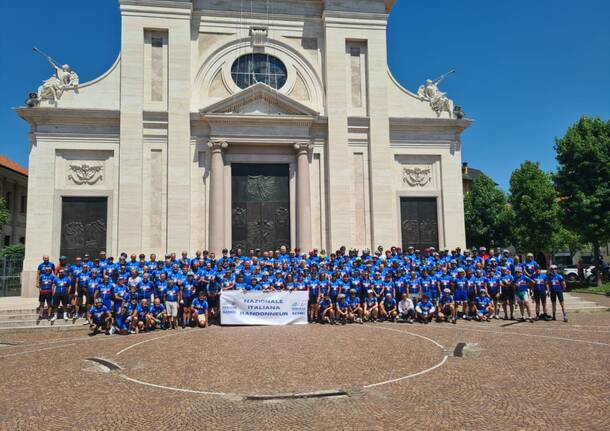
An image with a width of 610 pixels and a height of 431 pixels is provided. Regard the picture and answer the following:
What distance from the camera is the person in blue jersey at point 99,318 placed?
13.7 m

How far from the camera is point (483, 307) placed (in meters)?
16.0

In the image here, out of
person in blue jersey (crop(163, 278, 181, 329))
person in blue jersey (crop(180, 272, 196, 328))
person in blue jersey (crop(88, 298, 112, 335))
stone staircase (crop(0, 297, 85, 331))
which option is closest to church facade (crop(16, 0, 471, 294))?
stone staircase (crop(0, 297, 85, 331))

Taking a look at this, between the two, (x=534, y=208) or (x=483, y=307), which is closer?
(x=483, y=307)

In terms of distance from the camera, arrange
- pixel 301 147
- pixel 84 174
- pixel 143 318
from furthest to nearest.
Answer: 1. pixel 301 147
2. pixel 84 174
3. pixel 143 318

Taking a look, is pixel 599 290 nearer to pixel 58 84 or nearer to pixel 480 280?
pixel 480 280

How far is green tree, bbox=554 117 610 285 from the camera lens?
2641 cm

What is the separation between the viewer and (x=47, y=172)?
22.0 m

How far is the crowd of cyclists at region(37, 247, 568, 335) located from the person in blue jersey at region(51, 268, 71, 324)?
30 mm

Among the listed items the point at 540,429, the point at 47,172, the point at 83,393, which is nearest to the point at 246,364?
the point at 83,393

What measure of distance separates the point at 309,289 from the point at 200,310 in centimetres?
368

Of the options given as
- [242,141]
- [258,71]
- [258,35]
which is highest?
[258,35]

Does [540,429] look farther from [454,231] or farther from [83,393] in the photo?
[454,231]

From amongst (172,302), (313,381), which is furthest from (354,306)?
(313,381)

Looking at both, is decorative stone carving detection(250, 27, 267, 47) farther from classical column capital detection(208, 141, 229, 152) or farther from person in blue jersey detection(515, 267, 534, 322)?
person in blue jersey detection(515, 267, 534, 322)
